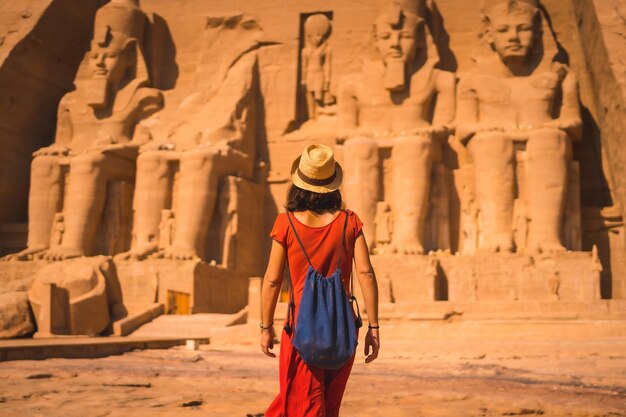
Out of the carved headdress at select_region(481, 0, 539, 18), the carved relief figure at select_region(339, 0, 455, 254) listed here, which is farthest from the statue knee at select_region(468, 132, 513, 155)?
the carved headdress at select_region(481, 0, 539, 18)

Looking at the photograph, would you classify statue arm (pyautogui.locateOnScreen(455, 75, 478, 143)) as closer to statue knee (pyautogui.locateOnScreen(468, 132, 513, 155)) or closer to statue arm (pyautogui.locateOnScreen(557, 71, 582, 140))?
statue knee (pyautogui.locateOnScreen(468, 132, 513, 155))

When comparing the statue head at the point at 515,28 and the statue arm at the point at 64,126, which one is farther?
the statue arm at the point at 64,126

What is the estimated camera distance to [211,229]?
1516cm

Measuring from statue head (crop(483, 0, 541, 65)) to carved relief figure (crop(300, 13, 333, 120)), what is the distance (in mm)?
3399

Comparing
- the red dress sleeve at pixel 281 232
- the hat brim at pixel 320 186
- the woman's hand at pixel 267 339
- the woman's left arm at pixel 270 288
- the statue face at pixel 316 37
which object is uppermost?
the statue face at pixel 316 37

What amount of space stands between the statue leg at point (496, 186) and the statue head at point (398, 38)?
2.09 m

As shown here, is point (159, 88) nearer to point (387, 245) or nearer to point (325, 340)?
point (387, 245)

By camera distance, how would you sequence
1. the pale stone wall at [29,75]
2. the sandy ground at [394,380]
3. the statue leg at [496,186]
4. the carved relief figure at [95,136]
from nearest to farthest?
Answer: the sandy ground at [394,380], the statue leg at [496,186], the carved relief figure at [95,136], the pale stone wall at [29,75]

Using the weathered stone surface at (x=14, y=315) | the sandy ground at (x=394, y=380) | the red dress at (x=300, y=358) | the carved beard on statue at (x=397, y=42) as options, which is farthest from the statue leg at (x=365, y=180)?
the red dress at (x=300, y=358)

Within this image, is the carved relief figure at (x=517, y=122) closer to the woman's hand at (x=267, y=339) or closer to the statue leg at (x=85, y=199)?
the statue leg at (x=85, y=199)

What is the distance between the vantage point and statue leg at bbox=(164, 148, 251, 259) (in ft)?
48.3

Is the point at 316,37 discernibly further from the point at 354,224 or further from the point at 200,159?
the point at 354,224

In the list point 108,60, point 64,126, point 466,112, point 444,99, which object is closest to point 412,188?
point 466,112

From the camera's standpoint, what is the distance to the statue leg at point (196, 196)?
14.7 meters
